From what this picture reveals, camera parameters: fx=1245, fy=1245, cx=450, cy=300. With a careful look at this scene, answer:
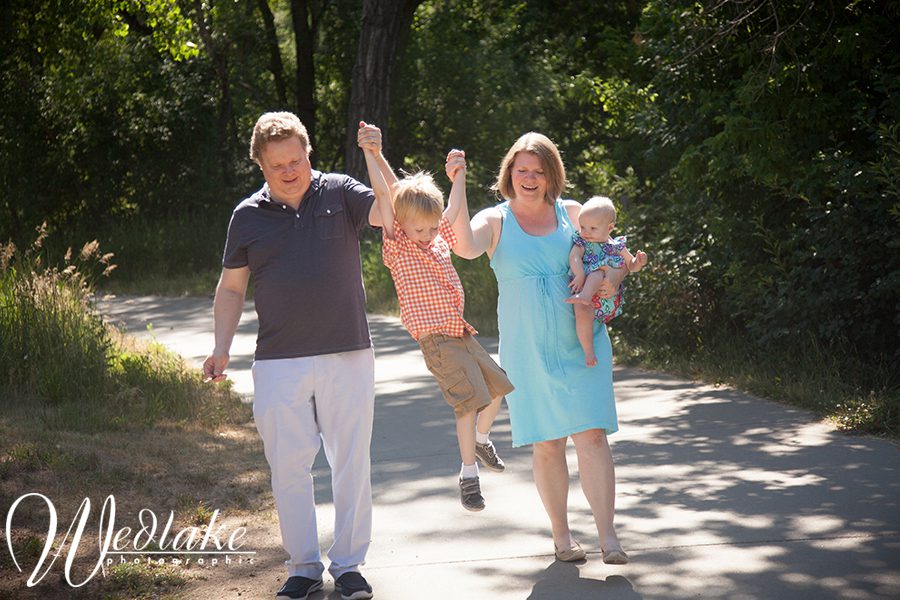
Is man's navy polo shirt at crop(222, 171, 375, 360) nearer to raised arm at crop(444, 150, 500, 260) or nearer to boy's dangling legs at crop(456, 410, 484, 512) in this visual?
raised arm at crop(444, 150, 500, 260)

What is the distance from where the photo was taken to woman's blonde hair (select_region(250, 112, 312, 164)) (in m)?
5.18

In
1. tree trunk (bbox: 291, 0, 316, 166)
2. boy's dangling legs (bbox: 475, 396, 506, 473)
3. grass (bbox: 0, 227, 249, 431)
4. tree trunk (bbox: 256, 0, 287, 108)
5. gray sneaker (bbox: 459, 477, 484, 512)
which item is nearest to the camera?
gray sneaker (bbox: 459, 477, 484, 512)

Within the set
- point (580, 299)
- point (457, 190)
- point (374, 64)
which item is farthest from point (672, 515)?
point (374, 64)

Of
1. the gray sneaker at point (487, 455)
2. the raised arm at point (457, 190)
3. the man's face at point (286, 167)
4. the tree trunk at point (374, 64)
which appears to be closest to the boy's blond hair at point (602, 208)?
the raised arm at point (457, 190)

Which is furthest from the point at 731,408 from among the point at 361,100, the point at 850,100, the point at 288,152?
the point at 361,100

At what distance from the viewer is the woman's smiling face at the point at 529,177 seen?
223 inches

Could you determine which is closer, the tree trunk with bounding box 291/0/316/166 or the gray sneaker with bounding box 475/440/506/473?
the gray sneaker with bounding box 475/440/506/473

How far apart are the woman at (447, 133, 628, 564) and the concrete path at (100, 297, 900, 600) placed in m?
0.42

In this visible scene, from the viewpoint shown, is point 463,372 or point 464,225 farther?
point 463,372

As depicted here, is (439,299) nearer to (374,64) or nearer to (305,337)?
(305,337)

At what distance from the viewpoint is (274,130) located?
5.17 meters

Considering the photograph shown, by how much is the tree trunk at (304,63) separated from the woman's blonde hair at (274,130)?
22.2 m

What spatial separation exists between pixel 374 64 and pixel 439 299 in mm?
13544

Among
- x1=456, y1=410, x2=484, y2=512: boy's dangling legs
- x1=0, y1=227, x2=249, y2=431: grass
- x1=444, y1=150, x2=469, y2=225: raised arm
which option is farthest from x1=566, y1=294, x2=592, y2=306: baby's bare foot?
x1=0, y1=227, x2=249, y2=431: grass
